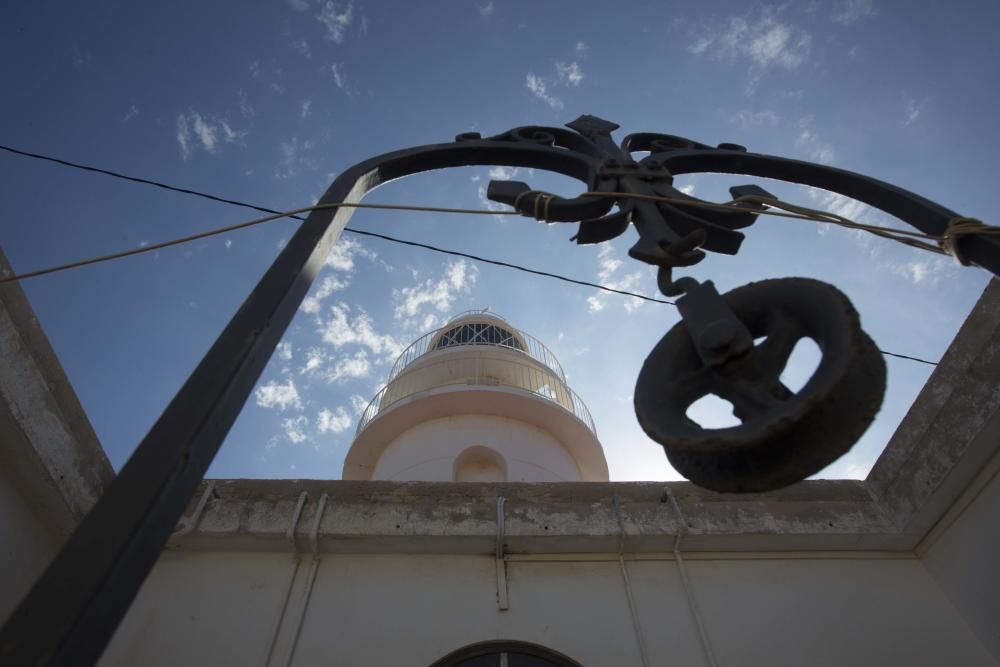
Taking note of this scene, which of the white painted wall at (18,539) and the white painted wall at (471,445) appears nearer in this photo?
the white painted wall at (18,539)

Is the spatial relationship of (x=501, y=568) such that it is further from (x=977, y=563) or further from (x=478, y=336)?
(x=478, y=336)

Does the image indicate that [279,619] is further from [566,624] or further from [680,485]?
[680,485]

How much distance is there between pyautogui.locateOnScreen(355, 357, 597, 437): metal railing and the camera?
12719 mm

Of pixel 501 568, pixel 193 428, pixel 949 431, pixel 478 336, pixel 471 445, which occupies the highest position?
pixel 478 336

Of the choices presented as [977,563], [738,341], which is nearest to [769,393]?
[738,341]

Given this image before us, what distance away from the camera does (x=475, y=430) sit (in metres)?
11.3

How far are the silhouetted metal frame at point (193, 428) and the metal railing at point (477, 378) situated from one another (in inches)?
399

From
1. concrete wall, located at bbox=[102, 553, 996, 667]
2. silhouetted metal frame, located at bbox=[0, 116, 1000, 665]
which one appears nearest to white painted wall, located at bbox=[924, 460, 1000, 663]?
concrete wall, located at bbox=[102, 553, 996, 667]

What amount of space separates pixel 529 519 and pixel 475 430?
19.7ft

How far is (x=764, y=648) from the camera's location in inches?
191

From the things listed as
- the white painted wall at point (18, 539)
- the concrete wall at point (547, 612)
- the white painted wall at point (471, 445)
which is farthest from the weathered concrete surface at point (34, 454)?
the white painted wall at point (471, 445)

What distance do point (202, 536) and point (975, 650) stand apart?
6.19 meters

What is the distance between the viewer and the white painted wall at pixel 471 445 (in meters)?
10.6

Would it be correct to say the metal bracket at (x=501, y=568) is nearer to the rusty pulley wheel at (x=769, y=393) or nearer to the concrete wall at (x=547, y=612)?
the concrete wall at (x=547, y=612)
